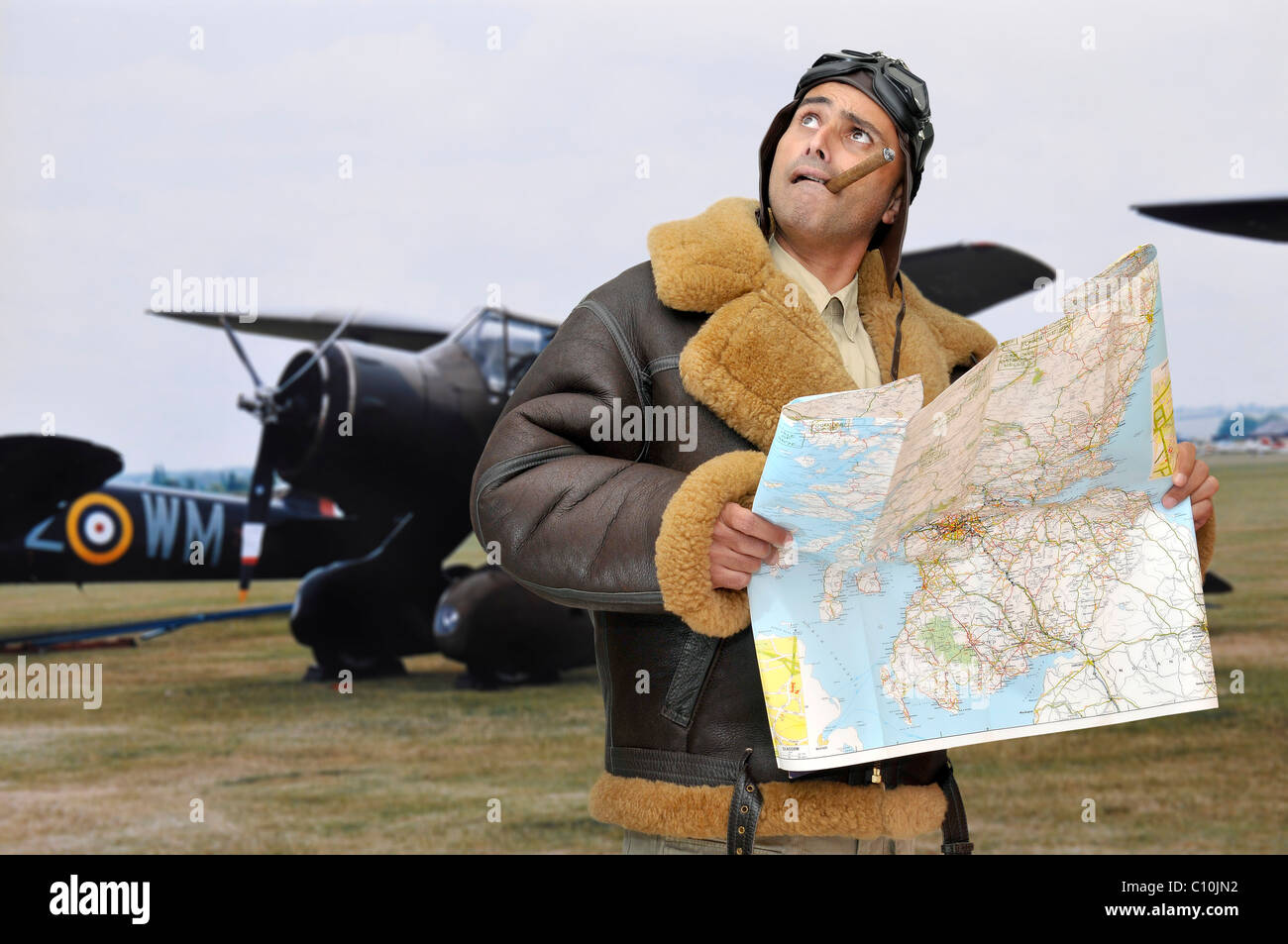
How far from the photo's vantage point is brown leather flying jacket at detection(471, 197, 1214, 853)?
1.21m

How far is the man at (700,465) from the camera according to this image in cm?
117

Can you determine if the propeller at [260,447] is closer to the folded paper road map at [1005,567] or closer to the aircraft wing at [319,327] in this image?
the aircraft wing at [319,327]

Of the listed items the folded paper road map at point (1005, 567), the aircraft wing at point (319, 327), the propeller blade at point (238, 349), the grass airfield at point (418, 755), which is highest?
the aircraft wing at point (319, 327)

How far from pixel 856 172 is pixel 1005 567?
48cm

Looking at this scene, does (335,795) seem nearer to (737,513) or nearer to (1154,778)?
(1154,778)

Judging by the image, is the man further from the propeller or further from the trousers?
the propeller

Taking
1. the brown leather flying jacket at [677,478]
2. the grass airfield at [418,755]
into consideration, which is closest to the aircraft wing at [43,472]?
the grass airfield at [418,755]

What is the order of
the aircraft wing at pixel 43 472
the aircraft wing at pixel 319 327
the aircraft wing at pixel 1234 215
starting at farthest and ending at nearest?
the aircraft wing at pixel 319 327
the aircraft wing at pixel 43 472
the aircraft wing at pixel 1234 215

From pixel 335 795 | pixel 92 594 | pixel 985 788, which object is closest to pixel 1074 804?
pixel 985 788

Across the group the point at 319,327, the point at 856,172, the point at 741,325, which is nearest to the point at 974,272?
the point at 319,327

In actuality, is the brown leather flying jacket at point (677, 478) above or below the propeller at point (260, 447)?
below

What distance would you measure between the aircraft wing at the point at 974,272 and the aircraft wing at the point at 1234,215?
1.68ft

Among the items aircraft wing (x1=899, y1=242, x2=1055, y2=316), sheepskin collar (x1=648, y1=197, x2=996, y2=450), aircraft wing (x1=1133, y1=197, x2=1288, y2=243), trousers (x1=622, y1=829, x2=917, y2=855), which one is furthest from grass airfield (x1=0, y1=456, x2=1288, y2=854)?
sheepskin collar (x1=648, y1=197, x2=996, y2=450)

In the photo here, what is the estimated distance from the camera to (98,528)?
5.61 m
